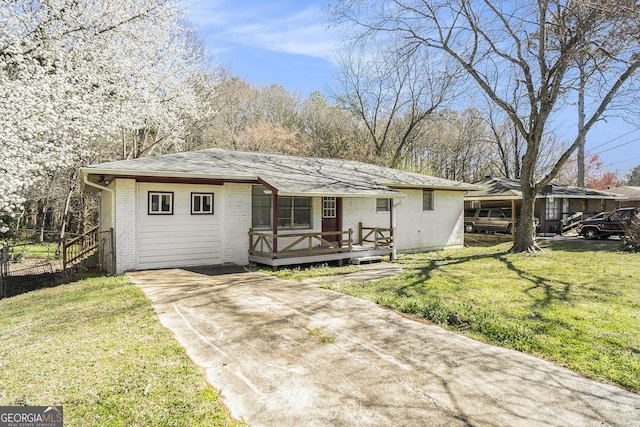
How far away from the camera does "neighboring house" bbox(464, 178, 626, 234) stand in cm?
2241

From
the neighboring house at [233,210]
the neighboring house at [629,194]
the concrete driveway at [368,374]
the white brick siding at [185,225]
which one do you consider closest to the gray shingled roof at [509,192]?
the neighboring house at [233,210]

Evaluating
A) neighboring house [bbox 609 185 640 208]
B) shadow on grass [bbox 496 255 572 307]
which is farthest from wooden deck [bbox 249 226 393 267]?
neighboring house [bbox 609 185 640 208]

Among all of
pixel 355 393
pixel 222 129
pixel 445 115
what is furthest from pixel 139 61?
pixel 445 115

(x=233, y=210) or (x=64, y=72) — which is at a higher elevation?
(x=64, y=72)

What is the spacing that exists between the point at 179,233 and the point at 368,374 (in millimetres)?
8556

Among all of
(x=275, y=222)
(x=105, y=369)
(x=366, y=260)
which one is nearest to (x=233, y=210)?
(x=275, y=222)

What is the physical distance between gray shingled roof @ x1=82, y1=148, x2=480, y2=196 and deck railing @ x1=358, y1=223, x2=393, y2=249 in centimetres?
166

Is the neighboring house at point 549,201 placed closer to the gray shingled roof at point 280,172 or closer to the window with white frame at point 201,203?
the gray shingled roof at point 280,172

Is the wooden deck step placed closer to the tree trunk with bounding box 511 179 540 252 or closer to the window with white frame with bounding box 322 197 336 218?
the window with white frame with bounding box 322 197 336 218

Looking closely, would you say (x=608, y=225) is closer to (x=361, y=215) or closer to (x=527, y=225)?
(x=527, y=225)

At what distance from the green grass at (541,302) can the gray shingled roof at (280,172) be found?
3354 mm

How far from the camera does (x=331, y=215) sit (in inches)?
570

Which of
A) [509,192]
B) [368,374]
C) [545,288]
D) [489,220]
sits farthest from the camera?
[489,220]

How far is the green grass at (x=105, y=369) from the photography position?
360 cm
